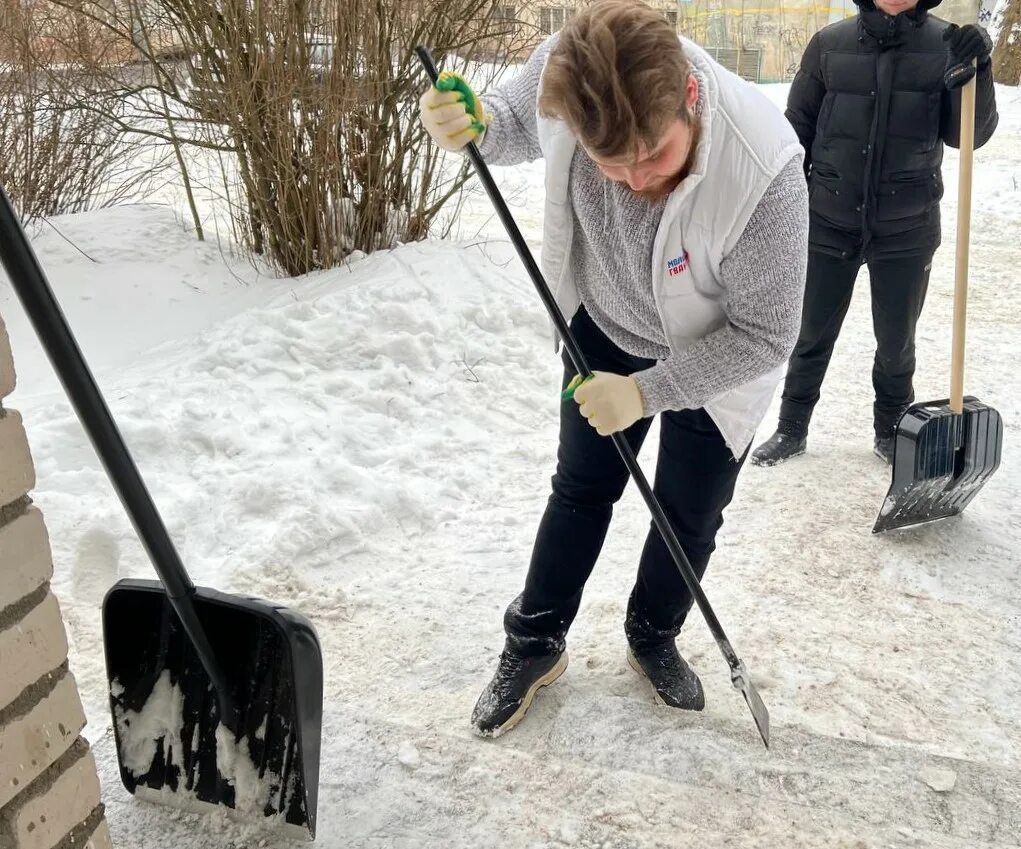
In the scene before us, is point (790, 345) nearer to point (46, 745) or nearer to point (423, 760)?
point (423, 760)

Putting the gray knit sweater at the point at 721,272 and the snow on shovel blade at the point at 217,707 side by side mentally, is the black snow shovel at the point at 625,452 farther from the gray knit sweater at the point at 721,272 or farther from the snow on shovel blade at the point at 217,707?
the snow on shovel blade at the point at 217,707

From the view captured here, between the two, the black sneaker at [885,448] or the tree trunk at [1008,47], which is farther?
the tree trunk at [1008,47]

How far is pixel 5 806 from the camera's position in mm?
1334

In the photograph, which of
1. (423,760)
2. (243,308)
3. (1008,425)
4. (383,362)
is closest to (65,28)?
(243,308)

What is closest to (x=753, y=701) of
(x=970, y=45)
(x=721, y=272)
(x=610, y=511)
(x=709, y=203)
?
(x=610, y=511)

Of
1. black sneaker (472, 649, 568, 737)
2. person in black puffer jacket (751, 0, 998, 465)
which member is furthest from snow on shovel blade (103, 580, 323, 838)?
person in black puffer jacket (751, 0, 998, 465)

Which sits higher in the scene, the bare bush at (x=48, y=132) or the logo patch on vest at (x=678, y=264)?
the bare bush at (x=48, y=132)

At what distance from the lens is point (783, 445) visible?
357cm

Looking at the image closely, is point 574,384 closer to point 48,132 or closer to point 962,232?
point 962,232

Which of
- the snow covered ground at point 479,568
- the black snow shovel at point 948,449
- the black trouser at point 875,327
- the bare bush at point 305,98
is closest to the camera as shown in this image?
the snow covered ground at point 479,568

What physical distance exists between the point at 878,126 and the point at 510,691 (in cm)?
217

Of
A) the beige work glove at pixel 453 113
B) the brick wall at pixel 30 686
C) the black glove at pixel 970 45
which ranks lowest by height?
the brick wall at pixel 30 686

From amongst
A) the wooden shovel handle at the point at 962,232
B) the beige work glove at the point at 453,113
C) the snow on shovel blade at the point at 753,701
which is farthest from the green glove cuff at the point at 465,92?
the wooden shovel handle at the point at 962,232

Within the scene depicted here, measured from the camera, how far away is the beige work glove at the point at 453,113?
183 centimetres
